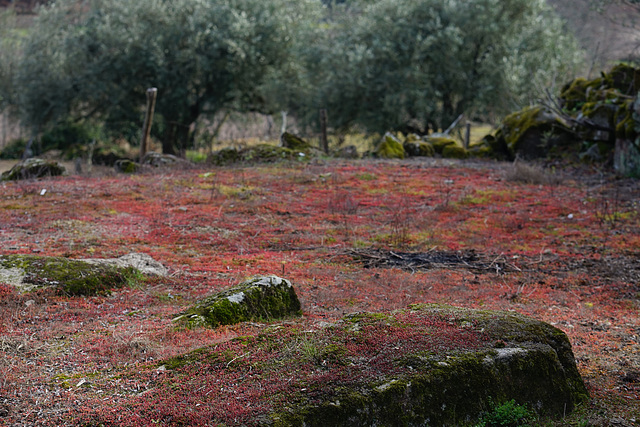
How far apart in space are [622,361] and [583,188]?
33.1 ft

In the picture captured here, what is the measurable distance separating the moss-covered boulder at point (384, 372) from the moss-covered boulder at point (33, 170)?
13274mm

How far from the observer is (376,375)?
3.30 m

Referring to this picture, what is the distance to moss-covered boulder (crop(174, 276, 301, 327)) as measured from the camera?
190 inches

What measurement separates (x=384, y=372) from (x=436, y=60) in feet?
76.6

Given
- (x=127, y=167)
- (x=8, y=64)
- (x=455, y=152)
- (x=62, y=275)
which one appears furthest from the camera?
(x=8, y=64)

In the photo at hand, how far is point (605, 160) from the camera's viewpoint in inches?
659

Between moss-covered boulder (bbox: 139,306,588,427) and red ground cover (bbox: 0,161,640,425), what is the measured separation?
194 millimetres

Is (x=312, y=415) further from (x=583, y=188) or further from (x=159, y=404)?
(x=583, y=188)

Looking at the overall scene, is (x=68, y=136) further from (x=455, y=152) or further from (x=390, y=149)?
(x=455, y=152)

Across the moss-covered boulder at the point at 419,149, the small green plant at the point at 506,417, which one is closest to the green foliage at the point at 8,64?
the moss-covered boulder at the point at 419,149

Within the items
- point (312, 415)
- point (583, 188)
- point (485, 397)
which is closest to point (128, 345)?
point (312, 415)

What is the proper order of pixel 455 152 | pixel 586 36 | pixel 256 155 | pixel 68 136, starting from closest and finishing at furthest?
1. pixel 256 155
2. pixel 455 152
3. pixel 68 136
4. pixel 586 36

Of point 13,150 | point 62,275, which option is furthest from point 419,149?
point 13,150

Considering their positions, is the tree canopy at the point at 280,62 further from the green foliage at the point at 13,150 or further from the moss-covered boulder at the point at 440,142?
the green foliage at the point at 13,150
